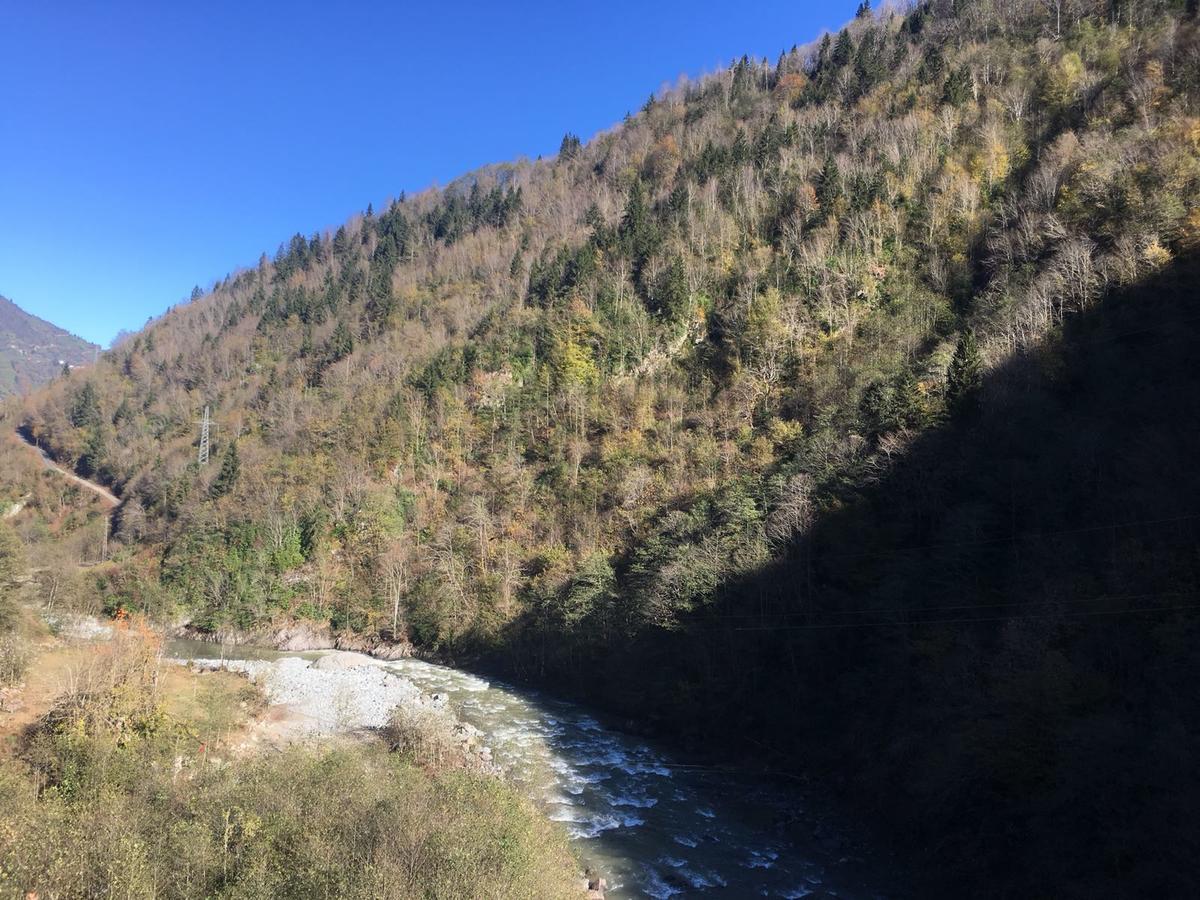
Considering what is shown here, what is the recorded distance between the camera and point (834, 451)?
29266 mm

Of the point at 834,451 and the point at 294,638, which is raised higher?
the point at 834,451

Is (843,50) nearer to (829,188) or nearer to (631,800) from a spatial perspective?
(829,188)

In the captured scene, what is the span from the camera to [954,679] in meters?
18.0

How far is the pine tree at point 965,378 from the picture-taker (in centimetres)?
2773

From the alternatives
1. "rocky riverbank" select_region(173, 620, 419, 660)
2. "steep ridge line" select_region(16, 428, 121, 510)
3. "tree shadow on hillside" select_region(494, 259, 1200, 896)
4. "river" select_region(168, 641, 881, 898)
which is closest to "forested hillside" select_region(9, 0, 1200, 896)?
"tree shadow on hillside" select_region(494, 259, 1200, 896)

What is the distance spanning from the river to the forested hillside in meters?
2.41

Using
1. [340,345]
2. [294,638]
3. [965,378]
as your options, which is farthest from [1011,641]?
[340,345]

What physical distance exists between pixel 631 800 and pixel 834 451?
18.8 m

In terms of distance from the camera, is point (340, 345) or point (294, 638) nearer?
point (294, 638)

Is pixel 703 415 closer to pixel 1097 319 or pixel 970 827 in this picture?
pixel 1097 319

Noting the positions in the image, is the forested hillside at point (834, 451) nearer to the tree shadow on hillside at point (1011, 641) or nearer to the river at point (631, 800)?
the tree shadow on hillside at point (1011, 641)

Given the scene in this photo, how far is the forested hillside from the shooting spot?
53.5ft

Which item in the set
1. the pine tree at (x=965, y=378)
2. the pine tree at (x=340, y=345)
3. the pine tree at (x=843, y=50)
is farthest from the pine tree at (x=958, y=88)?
the pine tree at (x=340, y=345)

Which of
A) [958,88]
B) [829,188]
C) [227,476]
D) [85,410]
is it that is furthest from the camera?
[85,410]
